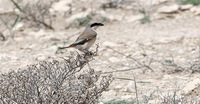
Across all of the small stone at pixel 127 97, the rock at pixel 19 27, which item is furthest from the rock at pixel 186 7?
the small stone at pixel 127 97

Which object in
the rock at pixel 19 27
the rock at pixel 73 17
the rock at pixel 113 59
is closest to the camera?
the rock at pixel 113 59

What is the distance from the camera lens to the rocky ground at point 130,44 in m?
4.77

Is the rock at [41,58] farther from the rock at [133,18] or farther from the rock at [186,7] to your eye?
the rock at [186,7]

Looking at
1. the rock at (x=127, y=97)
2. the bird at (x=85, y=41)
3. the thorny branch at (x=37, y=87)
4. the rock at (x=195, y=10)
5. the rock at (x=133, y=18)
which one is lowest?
the rock at (x=133, y=18)

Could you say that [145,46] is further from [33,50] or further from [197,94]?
[197,94]

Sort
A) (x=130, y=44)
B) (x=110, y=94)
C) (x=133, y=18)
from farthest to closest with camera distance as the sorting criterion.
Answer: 1. (x=133, y=18)
2. (x=130, y=44)
3. (x=110, y=94)

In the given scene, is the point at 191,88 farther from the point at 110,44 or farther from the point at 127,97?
the point at 110,44

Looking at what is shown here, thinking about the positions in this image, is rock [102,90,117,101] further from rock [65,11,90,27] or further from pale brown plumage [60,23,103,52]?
rock [65,11,90,27]

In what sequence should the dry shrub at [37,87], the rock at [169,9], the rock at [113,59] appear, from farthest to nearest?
1. the rock at [169,9]
2. the rock at [113,59]
3. the dry shrub at [37,87]

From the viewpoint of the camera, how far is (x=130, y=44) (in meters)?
6.59

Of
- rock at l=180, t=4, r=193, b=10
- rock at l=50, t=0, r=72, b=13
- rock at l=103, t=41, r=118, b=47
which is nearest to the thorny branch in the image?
rock at l=103, t=41, r=118, b=47

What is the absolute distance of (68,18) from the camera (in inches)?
322

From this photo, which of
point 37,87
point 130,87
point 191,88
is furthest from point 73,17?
point 37,87

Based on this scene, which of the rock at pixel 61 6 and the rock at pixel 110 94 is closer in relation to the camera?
the rock at pixel 110 94
